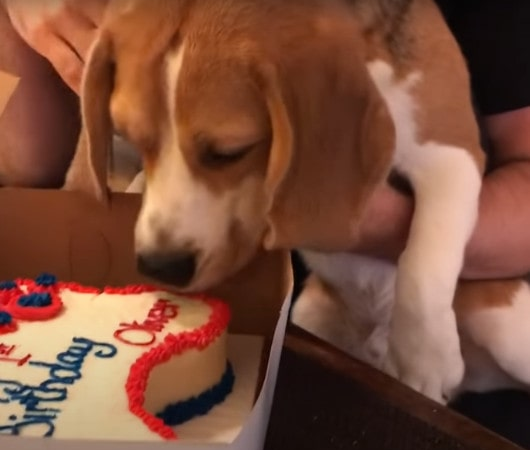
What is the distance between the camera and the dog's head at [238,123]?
0.96m

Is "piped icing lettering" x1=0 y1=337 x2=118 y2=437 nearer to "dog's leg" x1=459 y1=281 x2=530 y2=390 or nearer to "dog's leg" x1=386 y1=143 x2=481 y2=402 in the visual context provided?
"dog's leg" x1=386 y1=143 x2=481 y2=402

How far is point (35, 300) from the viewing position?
3.00 ft

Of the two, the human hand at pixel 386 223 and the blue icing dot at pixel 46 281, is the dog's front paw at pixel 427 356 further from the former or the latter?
the blue icing dot at pixel 46 281

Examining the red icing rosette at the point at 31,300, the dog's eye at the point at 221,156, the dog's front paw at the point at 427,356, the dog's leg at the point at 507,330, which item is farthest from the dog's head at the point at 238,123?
the dog's leg at the point at 507,330

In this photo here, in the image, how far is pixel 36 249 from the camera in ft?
3.47

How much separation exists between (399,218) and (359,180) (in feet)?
0.68

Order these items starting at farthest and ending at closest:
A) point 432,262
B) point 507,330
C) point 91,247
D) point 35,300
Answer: point 507,330
point 432,262
point 91,247
point 35,300

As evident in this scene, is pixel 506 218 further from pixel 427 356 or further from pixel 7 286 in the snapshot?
pixel 7 286

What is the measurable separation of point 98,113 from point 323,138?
26 centimetres

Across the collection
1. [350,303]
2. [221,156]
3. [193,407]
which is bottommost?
[350,303]

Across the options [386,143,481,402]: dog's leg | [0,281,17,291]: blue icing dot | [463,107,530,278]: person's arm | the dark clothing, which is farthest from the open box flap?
the dark clothing

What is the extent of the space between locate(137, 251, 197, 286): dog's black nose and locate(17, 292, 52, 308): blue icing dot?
0.36ft

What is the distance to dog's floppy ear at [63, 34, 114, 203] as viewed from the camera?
3.39 feet

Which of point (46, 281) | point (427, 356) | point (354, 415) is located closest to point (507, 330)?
point (427, 356)
